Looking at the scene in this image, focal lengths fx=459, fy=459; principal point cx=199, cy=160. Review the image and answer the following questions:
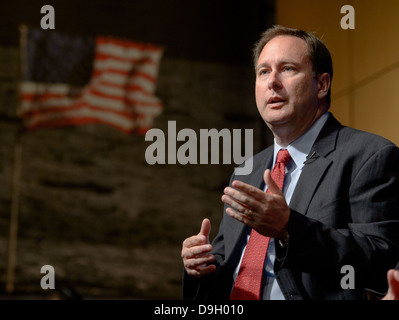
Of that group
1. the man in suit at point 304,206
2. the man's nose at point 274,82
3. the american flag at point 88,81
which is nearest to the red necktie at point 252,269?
the man in suit at point 304,206

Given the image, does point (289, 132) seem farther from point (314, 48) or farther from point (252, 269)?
point (252, 269)

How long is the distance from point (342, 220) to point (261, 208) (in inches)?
13.9

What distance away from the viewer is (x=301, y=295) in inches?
55.2

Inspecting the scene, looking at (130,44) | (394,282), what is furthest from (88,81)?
(394,282)

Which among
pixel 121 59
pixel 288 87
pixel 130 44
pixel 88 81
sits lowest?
pixel 288 87

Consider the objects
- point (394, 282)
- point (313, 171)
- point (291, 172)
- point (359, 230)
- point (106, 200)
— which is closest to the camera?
point (394, 282)

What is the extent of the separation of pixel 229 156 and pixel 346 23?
221 cm

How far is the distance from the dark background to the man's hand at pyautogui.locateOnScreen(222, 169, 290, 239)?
12.5 ft

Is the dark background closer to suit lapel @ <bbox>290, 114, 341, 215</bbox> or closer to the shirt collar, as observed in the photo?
the shirt collar

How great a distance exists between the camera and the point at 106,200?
495 cm

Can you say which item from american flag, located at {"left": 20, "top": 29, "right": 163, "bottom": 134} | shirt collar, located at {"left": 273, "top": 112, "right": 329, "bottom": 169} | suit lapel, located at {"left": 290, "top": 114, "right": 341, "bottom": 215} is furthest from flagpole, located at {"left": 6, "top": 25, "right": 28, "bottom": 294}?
suit lapel, located at {"left": 290, "top": 114, "right": 341, "bottom": 215}

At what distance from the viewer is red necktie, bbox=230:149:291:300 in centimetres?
154

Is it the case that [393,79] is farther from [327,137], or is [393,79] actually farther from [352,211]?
[352,211]
